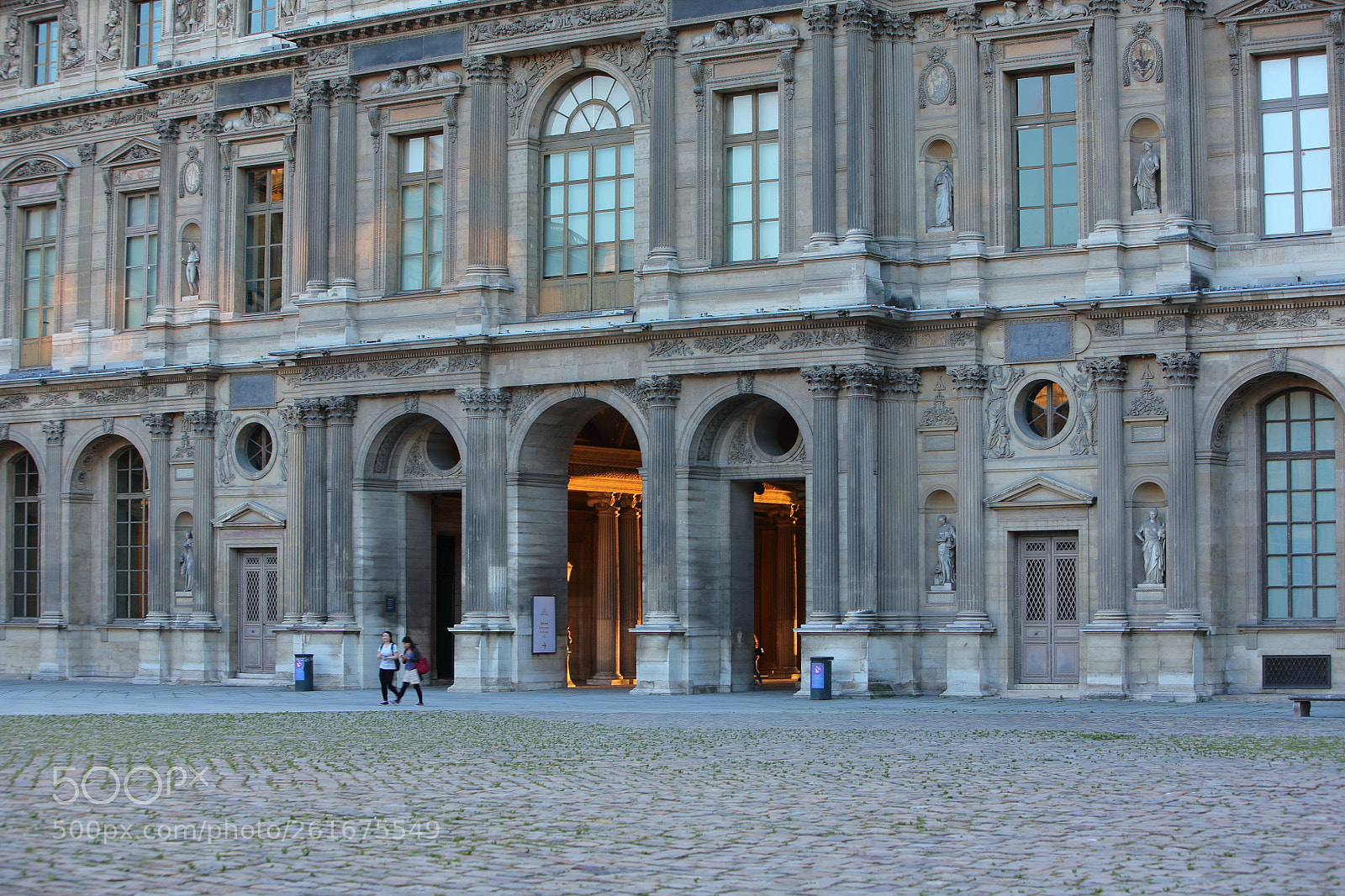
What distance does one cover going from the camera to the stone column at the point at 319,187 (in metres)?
39.7

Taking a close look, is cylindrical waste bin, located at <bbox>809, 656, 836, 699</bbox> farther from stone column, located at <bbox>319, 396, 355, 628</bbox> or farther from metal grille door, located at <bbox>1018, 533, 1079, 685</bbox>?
stone column, located at <bbox>319, 396, 355, 628</bbox>

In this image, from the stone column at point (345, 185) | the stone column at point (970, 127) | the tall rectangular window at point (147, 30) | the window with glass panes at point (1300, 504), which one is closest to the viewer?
the window with glass panes at point (1300, 504)

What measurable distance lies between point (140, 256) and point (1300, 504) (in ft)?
85.9

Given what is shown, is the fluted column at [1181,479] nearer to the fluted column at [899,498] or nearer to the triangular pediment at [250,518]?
the fluted column at [899,498]

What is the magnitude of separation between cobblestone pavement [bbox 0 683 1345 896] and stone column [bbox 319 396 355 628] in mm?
11822

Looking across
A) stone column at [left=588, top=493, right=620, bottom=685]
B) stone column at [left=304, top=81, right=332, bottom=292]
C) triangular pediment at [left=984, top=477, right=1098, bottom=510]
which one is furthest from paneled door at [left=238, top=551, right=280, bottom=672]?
triangular pediment at [left=984, top=477, right=1098, bottom=510]

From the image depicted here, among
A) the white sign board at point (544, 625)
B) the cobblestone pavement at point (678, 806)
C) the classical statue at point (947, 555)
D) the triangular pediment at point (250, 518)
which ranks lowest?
the cobblestone pavement at point (678, 806)

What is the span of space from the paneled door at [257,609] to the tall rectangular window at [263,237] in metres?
5.44

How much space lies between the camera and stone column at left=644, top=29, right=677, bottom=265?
35875 mm

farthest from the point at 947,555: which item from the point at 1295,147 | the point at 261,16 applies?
the point at 261,16

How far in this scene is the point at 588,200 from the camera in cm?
3759

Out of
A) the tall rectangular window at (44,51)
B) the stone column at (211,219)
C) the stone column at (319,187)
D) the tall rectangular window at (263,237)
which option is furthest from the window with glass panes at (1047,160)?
the tall rectangular window at (44,51)

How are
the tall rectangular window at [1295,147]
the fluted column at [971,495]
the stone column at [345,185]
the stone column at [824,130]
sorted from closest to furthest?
the tall rectangular window at [1295,147], the fluted column at [971,495], the stone column at [824,130], the stone column at [345,185]

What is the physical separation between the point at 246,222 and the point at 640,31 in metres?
10.7
